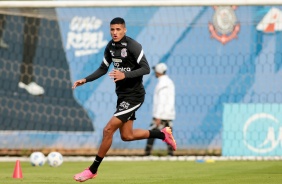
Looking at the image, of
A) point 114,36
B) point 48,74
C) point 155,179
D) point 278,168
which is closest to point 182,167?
point 278,168

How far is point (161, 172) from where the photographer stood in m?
13.6

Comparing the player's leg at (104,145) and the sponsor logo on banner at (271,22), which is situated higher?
the sponsor logo on banner at (271,22)

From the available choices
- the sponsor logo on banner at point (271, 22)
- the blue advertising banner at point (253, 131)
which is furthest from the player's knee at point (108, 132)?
the sponsor logo on banner at point (271, 22)

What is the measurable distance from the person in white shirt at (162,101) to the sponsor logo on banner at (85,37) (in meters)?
2.87

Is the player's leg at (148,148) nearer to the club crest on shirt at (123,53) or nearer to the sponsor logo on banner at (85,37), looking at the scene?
the sponsor logo on banner at (85,37)

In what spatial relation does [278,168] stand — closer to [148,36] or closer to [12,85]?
[148,36]

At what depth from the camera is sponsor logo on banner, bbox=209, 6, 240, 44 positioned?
19438 millimetres

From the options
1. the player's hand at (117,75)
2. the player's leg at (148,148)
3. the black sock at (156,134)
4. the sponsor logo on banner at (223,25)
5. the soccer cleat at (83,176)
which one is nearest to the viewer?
the player's hand at (117,75)

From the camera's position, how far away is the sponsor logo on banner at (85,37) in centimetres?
2100

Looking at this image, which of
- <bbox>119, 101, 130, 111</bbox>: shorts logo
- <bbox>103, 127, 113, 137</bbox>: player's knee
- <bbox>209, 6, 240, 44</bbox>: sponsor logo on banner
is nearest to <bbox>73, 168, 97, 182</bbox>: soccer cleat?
<bbox>103, 127, 113, 137</bbox>: player's knee

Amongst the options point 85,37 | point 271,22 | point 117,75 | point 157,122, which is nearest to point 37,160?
point 157,122

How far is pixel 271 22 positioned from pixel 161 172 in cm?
637

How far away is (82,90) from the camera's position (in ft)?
A: 69.1

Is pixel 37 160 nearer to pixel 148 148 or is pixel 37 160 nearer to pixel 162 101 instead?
pixel 148 148
